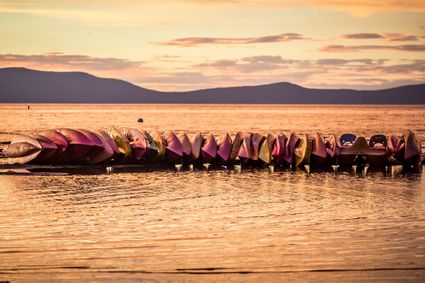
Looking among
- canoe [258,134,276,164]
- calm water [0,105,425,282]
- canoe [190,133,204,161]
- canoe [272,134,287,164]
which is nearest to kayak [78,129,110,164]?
canoe [190,133,204,161]

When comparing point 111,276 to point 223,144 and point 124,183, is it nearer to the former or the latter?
point 124,183

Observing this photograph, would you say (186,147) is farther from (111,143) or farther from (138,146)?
(111,143)

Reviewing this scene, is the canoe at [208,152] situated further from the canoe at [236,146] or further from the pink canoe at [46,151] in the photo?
the pink canoe at [46,151]

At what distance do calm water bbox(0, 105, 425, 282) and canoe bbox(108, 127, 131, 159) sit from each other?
4.09 m

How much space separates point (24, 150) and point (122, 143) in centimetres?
276

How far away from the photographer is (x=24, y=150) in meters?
20.1

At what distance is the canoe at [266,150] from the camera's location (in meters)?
20.6

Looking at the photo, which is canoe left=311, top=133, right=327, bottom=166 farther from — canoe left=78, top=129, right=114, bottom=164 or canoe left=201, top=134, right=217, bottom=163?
canoe left=78, top=129, right=114, bottom=164

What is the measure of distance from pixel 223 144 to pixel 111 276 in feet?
44.5

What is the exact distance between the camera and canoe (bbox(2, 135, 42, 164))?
19930 mm

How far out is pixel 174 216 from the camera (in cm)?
1196

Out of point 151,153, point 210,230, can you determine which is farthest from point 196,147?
point 210,230

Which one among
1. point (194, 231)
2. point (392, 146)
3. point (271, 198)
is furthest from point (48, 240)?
point (392, 146)

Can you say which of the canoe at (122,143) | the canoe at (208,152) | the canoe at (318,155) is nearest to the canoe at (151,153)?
the canoe at (122,143)
